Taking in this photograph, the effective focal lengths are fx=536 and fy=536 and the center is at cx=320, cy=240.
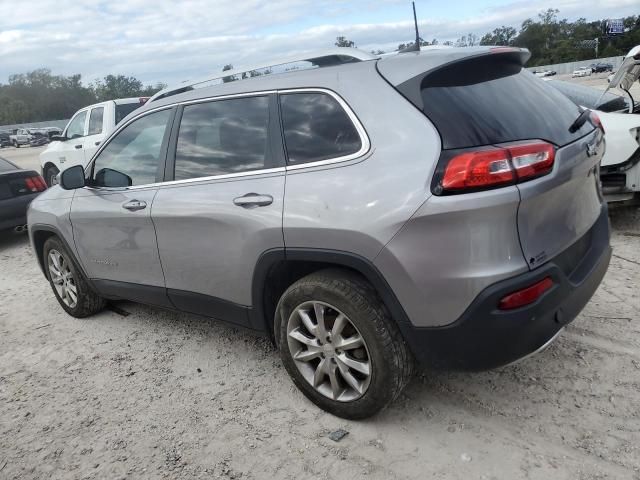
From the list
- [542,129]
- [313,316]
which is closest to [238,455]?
[313,316]

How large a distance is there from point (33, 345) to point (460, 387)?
334 centimetres

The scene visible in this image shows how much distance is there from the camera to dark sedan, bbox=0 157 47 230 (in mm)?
7609

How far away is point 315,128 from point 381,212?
65 cm

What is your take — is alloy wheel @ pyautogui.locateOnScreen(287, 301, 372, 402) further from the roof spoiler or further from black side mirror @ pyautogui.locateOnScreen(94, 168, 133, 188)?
black side mirror @ pyautogui.locateOnScreen(94, 168, 133, 188)

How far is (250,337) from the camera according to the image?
396cm

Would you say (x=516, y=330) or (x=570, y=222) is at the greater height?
(x=570, y=222)

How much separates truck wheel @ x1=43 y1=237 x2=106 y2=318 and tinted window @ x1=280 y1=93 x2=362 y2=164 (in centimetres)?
258

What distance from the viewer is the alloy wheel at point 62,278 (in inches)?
183

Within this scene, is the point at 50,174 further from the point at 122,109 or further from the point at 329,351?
the point at 329,351

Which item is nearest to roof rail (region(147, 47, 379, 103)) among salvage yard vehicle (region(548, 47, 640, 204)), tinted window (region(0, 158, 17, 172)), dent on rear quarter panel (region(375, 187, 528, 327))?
dent on rear quarter panel (region(375, 187, 528, 327))

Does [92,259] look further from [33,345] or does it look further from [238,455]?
[238,455]

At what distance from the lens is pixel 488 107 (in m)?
2.43

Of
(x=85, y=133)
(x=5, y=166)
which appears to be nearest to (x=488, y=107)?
(x=5, y=166)

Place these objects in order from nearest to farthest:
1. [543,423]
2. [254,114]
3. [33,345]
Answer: [543,423], [254,114], [33,345]
